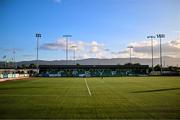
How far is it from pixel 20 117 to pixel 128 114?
5.44 m

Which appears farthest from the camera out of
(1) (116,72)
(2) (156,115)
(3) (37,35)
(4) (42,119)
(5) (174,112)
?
(1) (116,72)

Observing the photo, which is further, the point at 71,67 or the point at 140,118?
the point at 71,67

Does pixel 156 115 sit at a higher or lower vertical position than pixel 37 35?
lower

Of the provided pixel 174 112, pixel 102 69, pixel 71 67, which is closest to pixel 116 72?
pixel 102 69

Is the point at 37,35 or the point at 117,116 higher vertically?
the point at 37,35

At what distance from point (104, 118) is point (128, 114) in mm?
1939

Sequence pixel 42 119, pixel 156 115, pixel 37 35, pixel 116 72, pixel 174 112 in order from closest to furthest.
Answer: pixel 42 119 < pixel 156 115 < pixel 174 112 < pixel 37 35 < pixel 116 72

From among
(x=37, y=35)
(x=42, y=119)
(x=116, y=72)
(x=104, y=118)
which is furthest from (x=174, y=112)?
(x=116, y=72)

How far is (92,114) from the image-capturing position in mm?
16688

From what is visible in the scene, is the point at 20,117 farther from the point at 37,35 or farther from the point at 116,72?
the point at 116,72

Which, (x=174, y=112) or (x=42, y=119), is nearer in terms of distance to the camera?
(x=42, y=119)

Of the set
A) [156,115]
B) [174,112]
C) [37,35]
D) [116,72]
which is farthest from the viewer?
[116,72]

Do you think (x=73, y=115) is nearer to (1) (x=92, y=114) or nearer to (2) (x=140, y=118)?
(1) (x=92, y=114)

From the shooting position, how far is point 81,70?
582 ft
